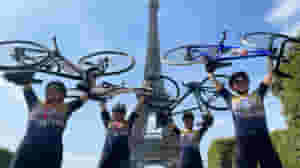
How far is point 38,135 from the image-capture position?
193 inches

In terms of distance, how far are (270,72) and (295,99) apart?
1032 cm

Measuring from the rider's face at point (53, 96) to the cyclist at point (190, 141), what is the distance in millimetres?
2884

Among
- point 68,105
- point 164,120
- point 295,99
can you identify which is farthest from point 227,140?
point 68,105

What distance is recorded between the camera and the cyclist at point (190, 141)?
617 centimetres

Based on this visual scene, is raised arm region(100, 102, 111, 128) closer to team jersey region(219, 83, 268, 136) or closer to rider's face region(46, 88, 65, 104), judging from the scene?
rider's face region(46, 88, 65, 104)

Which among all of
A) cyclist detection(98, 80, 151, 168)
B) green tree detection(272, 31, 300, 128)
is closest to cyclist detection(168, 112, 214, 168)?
cyclist detection(98, 80, 151, 168)

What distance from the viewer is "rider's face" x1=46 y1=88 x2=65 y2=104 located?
5270 mm

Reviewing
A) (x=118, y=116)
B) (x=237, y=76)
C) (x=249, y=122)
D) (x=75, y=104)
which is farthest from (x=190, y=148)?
(x=75, y=104)

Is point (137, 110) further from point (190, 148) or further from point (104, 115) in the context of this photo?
point (190, 148)

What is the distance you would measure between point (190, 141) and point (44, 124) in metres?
3.19

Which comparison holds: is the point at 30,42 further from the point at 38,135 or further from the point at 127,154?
the point at 127,154

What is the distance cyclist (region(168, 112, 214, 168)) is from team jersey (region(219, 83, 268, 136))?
117 cm

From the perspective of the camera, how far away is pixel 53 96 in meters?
5.29

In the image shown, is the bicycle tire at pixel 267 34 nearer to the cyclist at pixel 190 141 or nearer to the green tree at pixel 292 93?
the cyclist at pixel 190 141
